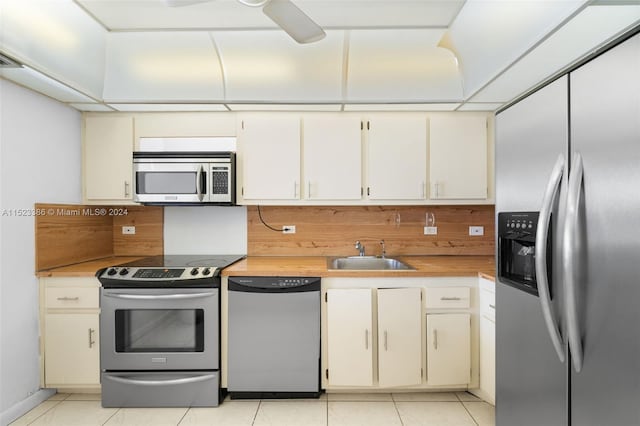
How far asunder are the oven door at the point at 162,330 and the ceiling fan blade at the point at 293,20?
1.62 m

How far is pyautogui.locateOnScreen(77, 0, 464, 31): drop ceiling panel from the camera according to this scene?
206 cm

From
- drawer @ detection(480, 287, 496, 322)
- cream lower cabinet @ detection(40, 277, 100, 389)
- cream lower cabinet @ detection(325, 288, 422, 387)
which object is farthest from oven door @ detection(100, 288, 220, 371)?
drawer @ detection(480, 287, 496, 322)

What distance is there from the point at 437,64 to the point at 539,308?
1787 millimetres

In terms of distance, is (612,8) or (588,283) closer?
(588,283)

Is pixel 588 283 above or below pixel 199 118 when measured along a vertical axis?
below

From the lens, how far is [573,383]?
41.4 inches

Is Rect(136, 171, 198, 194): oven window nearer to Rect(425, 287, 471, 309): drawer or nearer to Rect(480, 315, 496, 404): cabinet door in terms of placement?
Rect(425, 287, 471, 309): drawer

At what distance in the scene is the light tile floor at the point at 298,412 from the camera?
2080mm

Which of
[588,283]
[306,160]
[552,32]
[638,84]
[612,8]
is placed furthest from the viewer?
[306,160]

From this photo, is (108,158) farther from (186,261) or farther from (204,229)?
(186,261)

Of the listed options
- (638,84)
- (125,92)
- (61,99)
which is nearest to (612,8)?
(638,84)

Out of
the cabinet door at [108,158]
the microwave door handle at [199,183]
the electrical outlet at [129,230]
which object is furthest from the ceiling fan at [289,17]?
the electrical outlet at [129,230]

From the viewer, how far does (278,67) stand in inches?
94.4

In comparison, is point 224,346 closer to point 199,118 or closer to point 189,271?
point 189,271
